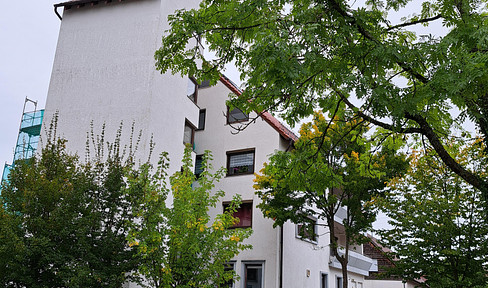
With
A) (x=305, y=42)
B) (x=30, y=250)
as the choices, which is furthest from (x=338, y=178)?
(x=30, y=250)

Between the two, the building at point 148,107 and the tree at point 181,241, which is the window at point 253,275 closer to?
the building at point 148,107

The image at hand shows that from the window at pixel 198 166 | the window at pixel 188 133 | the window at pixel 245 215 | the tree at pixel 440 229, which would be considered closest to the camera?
the tree at pixel 440 229

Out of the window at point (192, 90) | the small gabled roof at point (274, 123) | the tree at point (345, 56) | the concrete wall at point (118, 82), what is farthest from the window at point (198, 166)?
the tree at point (345, 56)

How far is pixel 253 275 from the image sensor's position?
21438 mm

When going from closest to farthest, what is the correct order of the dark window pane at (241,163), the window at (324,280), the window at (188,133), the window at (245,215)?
1. the window at (245,215)
2. the window at (188,133)
3. the dark window pane at (241,163)
4. the window at (324,280)

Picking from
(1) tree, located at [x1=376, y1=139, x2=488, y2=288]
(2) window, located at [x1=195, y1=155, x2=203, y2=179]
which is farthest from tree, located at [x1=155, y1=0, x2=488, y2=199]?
(2) window, located at [x1=195, y1=155, x2=203, y2=179]

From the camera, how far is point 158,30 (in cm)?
2070

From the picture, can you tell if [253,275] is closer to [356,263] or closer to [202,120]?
[202,120]

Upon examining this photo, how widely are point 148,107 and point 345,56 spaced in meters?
13.0

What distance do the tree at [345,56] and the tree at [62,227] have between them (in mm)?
6040

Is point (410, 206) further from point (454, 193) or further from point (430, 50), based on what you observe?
point (430, 50)

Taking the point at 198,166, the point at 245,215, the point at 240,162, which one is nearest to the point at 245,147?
the point at 240,162

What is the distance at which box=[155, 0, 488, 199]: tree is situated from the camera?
670 cm

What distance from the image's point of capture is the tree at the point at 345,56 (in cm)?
670
